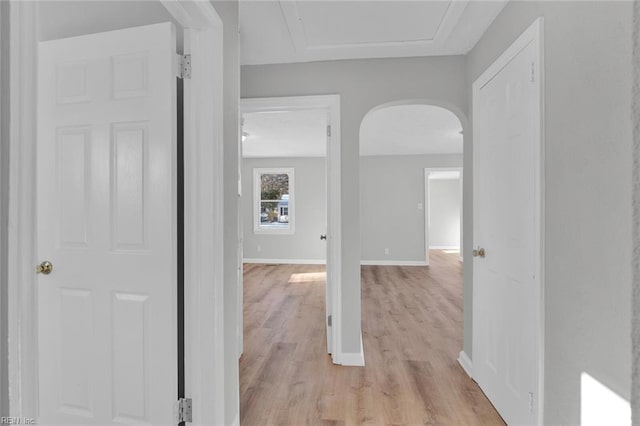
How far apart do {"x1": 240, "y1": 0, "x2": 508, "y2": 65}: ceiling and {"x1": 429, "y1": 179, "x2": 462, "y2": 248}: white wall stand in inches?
356

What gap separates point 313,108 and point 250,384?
2.11 m

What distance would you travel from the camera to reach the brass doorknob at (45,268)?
147cm

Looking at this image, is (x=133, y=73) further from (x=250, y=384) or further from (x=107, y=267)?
(x=250, y=384)

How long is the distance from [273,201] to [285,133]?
2.62 m

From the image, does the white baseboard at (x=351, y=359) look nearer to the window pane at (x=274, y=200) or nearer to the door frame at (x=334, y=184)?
the door frame at (x=334, y=184)

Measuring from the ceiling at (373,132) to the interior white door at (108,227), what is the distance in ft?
6.70

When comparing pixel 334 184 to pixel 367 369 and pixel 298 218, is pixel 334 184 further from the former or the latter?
pixel 298 218

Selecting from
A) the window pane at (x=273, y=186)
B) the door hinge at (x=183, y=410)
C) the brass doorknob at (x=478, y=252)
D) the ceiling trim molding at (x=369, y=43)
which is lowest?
the door hinge at (x=183, y=410)

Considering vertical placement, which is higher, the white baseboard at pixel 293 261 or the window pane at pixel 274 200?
the window pane at pixel 274 200

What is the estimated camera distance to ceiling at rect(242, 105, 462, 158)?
417 centimetres

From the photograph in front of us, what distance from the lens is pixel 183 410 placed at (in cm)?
139

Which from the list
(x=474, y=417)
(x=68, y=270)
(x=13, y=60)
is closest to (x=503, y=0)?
(x=13, y=60)

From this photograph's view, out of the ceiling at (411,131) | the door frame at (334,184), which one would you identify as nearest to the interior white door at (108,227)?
the door frame at (334,184)

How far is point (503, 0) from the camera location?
175 centimetres
